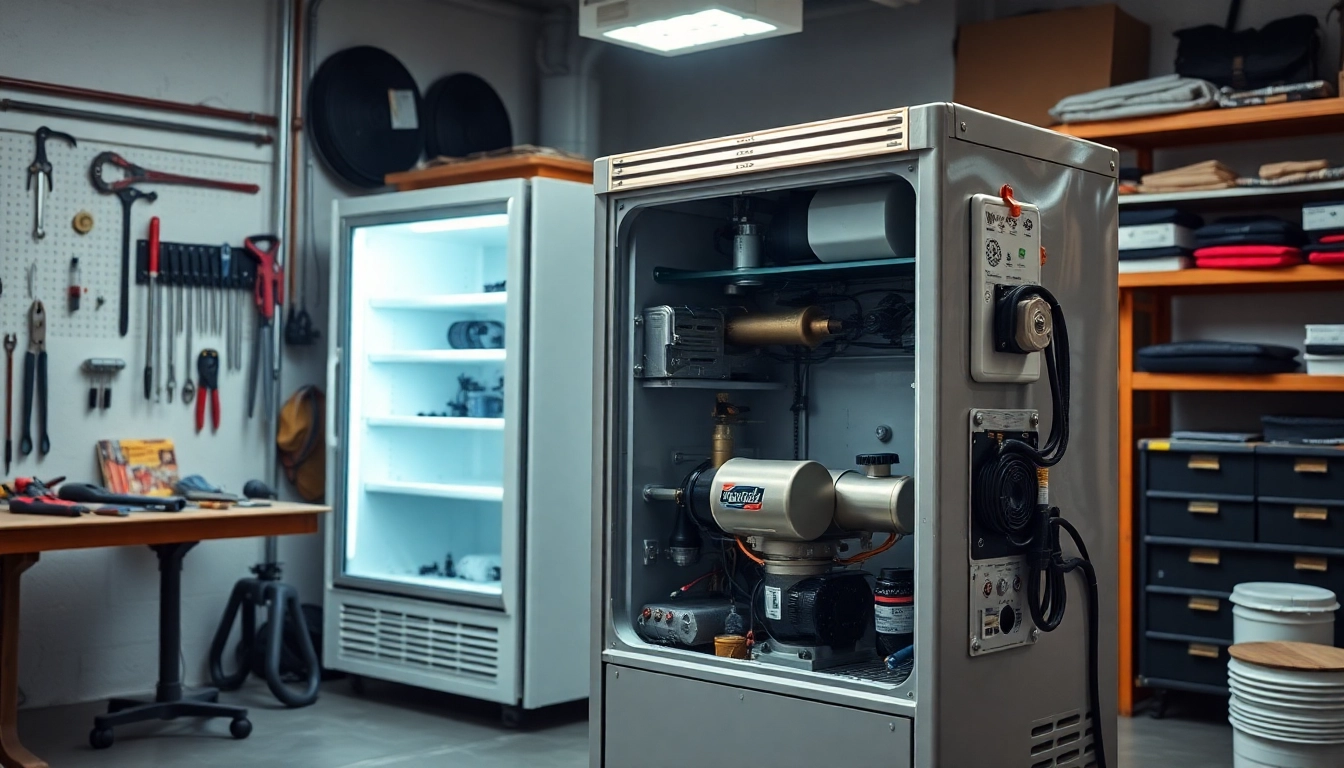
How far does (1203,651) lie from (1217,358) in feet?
3.57

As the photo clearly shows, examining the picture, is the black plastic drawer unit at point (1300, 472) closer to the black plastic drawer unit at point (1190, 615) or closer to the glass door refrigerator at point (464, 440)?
the black plastic drawer unit at point (1190, 615)

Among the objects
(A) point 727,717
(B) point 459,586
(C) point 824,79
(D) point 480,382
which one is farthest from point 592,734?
(C) point 824,79

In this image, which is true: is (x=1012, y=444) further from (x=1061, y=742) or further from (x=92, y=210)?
(x=92, y=210)

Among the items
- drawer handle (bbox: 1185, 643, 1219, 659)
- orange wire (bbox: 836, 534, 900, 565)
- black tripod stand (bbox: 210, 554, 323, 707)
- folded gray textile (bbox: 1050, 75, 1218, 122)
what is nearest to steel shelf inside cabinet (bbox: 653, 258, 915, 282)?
orange wire (bbox: 836, 534, 900, 565)

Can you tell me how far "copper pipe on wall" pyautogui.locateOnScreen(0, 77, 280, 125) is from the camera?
5246 mm

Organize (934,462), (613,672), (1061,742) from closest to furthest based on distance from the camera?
(934,462) < (1061,742) < (613,672)

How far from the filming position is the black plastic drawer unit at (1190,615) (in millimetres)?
5039

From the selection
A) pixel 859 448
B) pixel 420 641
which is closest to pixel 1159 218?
pixel 859 448

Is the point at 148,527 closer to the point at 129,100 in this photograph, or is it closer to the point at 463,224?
the point at 463,224

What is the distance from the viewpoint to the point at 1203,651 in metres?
5.07

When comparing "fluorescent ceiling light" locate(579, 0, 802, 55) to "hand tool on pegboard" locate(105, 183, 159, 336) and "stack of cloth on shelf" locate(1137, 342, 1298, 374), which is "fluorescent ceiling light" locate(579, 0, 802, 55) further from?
"hand tool on pegboard" locate(105, 183, 159, 336)

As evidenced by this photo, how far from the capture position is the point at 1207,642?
507 cm

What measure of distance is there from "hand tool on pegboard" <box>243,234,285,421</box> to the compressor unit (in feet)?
9.01

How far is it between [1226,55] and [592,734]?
11.9 feet
